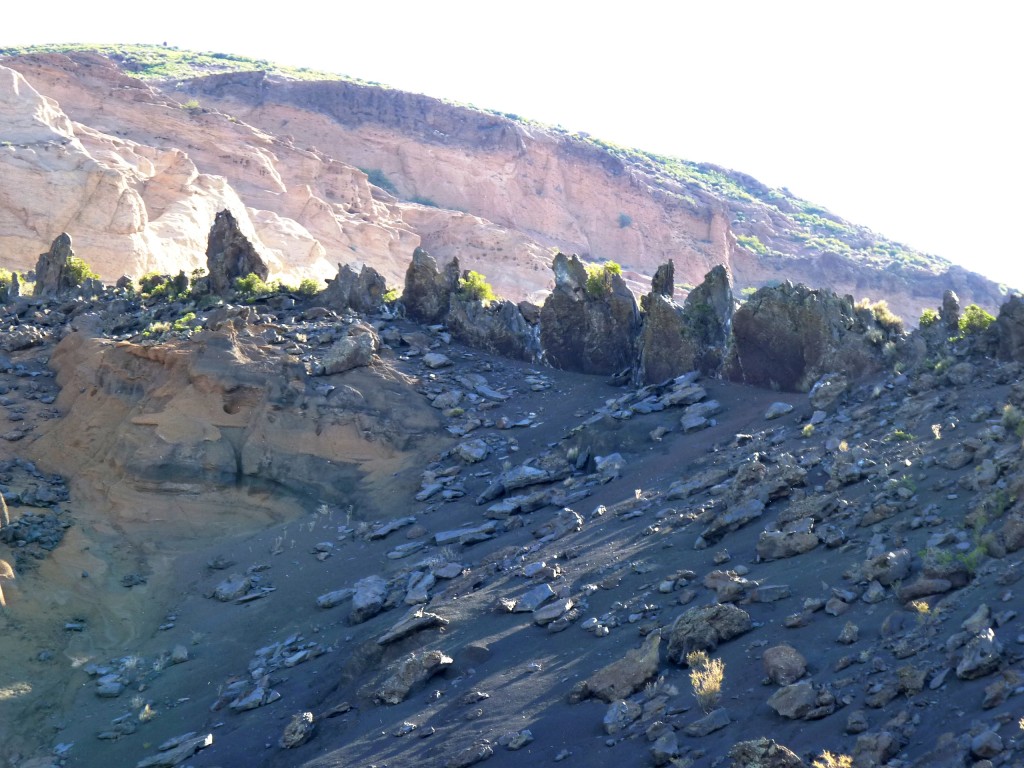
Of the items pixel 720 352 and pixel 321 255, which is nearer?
pixel 720 352

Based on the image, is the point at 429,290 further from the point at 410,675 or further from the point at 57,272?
the point at 410,675

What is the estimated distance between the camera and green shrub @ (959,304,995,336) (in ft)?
70.6

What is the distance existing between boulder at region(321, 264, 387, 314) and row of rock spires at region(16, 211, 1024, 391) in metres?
0.03

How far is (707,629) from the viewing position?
12125mm

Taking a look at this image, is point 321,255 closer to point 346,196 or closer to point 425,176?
point 346,196

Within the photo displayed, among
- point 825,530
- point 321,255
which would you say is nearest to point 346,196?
point 321,255

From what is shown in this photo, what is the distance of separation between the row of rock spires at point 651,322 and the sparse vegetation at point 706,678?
35.7 ft

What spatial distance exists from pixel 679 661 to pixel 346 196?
59.5 meters

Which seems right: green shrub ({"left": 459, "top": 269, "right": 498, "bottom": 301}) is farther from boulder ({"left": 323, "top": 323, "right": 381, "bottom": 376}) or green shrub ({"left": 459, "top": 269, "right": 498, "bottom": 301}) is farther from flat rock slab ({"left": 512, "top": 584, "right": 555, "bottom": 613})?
flat rock slab ({"left": 512, "top": 584, "right": 555, "bottom": 613})

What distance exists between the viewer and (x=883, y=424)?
62.5 ft

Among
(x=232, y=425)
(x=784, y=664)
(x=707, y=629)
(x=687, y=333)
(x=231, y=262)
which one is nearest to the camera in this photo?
(x=784, y=664)

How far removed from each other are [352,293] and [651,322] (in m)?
7.45

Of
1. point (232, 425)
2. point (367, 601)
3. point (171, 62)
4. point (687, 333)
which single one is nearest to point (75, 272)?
point (232, 425)

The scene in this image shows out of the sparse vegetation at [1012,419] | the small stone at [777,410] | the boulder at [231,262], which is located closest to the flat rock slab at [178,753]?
the sparse vegetation at [1012,419]
